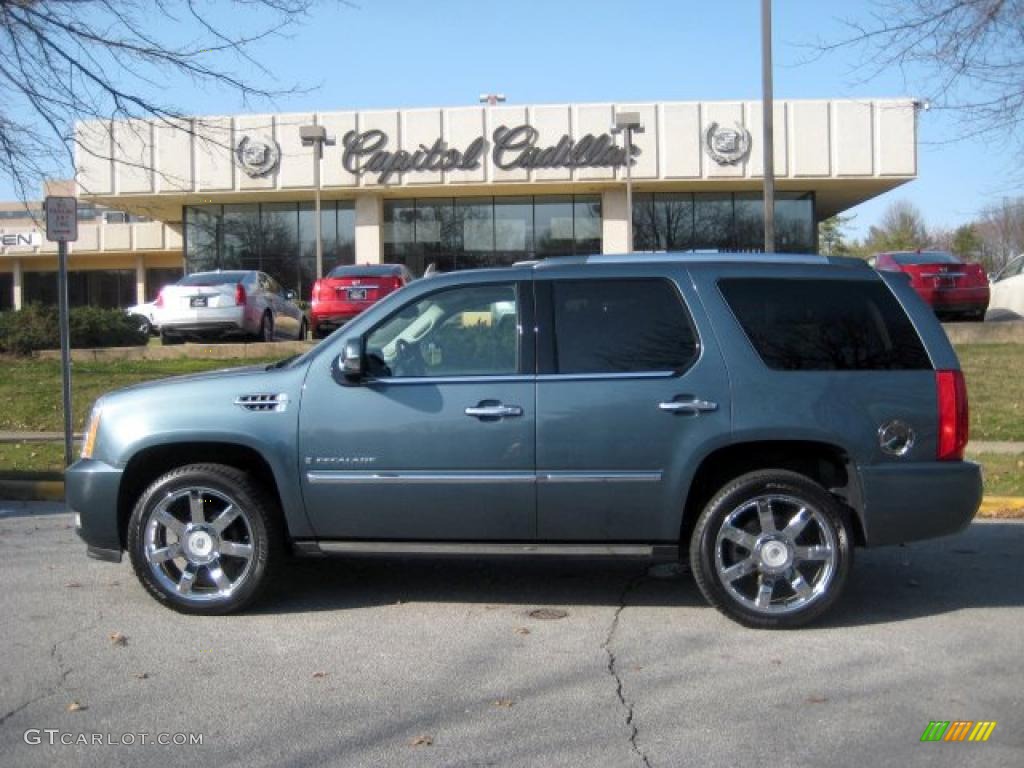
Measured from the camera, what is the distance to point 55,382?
1517cm

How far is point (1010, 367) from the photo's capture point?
14750mm

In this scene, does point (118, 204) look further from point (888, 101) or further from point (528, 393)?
point (528, 393)

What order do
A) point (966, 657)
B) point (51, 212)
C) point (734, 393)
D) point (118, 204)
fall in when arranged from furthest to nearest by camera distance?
1. point (118, 204)
2. point (51, 212)
3. point (734, 393)
4. point (966, 657)

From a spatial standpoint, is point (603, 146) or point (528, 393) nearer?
point (528, 393)

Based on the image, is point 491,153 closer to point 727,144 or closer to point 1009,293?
point 727,144

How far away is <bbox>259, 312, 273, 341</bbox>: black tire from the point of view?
782 inches

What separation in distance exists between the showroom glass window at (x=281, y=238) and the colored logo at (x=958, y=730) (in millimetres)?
30792

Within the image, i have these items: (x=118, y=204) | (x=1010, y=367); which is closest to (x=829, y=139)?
(x=1010, y=367)

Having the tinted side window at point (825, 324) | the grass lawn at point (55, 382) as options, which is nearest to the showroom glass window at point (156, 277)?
the grass lawn at point (55, 382)

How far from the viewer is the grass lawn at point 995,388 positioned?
461 inches

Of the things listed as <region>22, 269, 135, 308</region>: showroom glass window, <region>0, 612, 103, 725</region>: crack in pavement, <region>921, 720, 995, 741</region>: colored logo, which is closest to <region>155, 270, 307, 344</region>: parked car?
<region>0, 612, 103, 725</region>: crack in pavement

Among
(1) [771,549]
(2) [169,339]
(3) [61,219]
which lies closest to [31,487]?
(3) [61,219]

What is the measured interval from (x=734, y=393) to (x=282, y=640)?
264cm

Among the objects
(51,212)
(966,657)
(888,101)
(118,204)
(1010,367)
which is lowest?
(966,657)
